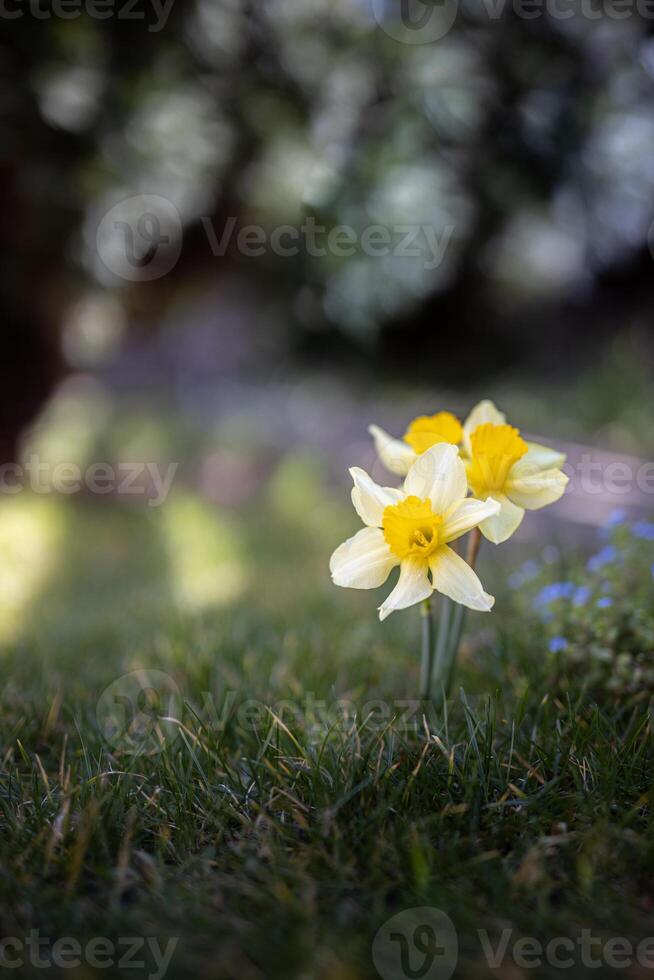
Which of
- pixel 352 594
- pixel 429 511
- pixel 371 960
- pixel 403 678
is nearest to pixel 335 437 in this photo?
pixel 352 594

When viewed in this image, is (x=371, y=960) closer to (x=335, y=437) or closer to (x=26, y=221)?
(x=26, y=221)

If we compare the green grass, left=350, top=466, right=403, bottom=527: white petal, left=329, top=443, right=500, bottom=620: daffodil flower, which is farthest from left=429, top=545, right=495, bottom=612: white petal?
the green grass

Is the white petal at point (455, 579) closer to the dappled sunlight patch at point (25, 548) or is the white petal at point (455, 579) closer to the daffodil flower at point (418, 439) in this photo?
the daffodil flower at point (418, 439)

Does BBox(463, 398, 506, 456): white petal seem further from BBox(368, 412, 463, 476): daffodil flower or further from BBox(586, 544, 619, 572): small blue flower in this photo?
BBox(586, 544, 619, 572): small blue flower

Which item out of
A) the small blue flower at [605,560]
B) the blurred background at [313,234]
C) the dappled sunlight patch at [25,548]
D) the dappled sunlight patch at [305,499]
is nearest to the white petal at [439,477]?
the small blue flower at [605,560]

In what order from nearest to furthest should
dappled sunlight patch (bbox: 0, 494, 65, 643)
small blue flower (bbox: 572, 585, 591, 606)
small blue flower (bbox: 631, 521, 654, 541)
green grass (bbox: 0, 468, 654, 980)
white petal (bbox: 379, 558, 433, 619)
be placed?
green grass (bbox: 0, 468, 654, 980)
white petal (bbox: 379, 558, 433, 619)
small blue flower (bbox: 572, 585, 591, 606)
small blue flower (bbox: 631, 521, 654, 541)
dappled sunlight patch (bbox: 0, 494, 65, 643)
